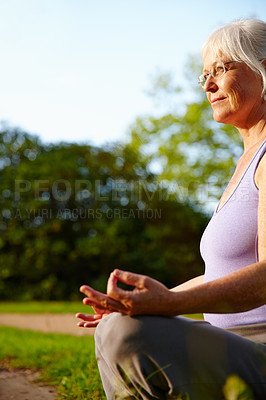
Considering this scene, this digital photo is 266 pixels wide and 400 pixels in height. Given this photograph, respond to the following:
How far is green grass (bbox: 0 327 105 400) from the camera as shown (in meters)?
3.25

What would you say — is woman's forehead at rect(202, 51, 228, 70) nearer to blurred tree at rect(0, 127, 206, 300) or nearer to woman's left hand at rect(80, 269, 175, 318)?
woman's left hand at rect(80, 269, 175, 318)

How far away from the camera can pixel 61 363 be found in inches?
173

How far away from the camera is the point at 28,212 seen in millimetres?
14305

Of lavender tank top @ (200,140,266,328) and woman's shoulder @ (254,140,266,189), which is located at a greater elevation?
woman's shoulder @ (254,140,266,189)

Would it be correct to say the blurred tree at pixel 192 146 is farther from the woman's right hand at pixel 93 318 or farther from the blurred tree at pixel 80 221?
the woman's right hand at pixel 93 318

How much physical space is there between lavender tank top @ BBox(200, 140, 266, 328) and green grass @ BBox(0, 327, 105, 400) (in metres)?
1.59

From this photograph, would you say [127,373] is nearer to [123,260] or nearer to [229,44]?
[229,44]

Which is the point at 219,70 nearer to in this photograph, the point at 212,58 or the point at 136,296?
the point at 212,58

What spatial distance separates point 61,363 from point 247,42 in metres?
3.47

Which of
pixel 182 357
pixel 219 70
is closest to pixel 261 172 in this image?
pixel 219 70

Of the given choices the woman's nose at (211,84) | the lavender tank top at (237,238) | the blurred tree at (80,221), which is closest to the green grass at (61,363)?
the lavender tank top at (237,238)

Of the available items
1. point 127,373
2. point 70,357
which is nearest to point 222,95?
point 127,373

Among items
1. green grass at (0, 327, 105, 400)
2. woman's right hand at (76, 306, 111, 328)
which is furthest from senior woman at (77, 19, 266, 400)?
green grass at (0, 327, 105, 400)

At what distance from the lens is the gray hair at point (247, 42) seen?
6.08 feet
